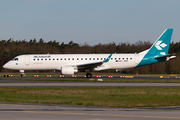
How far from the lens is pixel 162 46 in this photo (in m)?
42.2

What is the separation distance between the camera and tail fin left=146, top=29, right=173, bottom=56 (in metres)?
41.9

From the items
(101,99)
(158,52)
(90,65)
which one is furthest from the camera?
(158,52)

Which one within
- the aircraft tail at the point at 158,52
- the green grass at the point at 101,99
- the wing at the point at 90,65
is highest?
the aircraft tail at the point at 158,52

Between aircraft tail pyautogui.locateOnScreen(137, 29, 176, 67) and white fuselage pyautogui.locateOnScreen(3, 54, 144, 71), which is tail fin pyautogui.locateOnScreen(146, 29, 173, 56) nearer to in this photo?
aircraft tail pyautogui.locateOnScreen(137, 29, 176, 67)

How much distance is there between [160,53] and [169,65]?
19087 mm

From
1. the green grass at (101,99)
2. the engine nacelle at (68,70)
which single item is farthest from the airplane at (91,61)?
the green grass at (101,99)

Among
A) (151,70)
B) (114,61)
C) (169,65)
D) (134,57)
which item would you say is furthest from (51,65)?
(169,65)

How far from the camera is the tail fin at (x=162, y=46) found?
1650 inches

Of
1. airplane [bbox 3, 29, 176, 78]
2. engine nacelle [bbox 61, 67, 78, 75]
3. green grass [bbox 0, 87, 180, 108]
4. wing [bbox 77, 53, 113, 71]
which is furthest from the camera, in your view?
airplane [bbox 3, 29, 176, 78]

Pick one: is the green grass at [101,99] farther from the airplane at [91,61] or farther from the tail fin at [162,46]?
the tail fin at [162,46]

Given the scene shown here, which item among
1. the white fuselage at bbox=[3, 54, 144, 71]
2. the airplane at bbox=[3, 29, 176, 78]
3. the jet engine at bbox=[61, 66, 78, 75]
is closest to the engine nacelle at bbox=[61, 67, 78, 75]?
the jet engine at bbox=[61, 66, 78, 75]

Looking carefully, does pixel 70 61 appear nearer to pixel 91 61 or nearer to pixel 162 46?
pixel 91 61

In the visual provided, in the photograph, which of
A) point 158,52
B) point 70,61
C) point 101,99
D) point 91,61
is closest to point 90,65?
point 91,61

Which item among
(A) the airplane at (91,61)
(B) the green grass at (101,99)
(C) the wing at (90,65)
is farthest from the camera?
(A) the airplane at (91,61)
